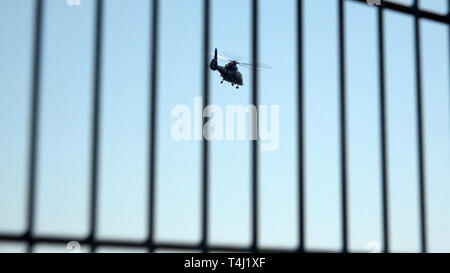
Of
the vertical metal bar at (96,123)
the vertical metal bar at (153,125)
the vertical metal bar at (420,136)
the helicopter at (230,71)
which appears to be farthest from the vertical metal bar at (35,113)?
the vertical metal bar at (420,136)

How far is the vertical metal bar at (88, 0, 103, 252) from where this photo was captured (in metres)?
4.68

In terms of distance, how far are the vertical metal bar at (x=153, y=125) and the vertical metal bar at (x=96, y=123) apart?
1.12 feet

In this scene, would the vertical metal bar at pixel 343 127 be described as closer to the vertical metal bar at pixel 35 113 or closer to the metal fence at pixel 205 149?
the metal fence at pixel 205 149

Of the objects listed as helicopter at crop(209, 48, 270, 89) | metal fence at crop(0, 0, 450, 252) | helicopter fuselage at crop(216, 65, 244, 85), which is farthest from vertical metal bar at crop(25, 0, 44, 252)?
helicopter fuselage at crop(216, 65, 244, 85)

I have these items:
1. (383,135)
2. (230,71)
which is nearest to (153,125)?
(230,71)

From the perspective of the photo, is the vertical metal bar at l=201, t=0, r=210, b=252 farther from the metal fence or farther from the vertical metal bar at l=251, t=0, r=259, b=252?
the vertical metal bar at l=251, t=0, r=259, b=252

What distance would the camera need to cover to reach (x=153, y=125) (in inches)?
199

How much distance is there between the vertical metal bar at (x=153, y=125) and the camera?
15.6 feet

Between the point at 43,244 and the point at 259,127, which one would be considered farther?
the point at 259,127

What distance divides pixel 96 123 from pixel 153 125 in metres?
0.38

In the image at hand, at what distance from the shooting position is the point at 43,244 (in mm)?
4434
